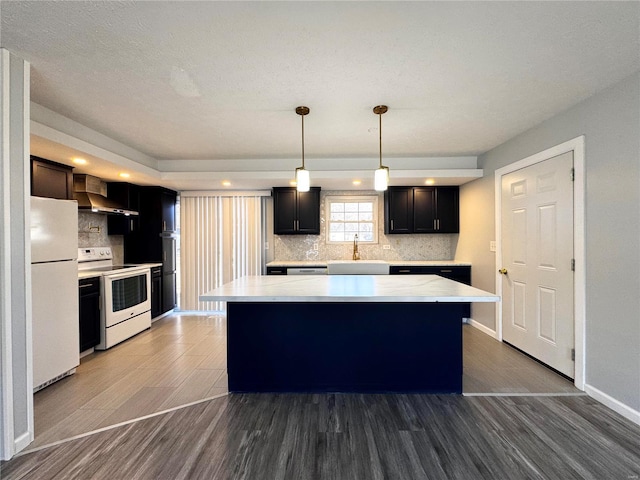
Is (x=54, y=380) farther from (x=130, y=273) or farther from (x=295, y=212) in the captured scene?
(x=295, y=212)

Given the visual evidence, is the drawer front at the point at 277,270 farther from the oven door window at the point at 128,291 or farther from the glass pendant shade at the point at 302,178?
the glass pendant shade at the point at 302,178

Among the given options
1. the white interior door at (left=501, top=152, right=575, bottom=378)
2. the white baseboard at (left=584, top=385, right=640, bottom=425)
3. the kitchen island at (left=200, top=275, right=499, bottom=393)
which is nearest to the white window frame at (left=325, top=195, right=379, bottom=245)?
the white interior door at (left=501, top=152, right=575, bottom=378)

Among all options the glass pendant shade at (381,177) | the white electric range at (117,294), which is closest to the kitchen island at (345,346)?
the glass pendant shade at (381,177)

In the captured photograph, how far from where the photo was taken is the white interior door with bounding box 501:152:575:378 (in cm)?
270

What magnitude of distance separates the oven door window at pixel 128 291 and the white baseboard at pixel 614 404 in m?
4.74

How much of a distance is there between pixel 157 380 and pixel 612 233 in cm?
390

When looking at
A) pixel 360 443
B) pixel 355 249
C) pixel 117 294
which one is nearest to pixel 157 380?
pixel 117 294

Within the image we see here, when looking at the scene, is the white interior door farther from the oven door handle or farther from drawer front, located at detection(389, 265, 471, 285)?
the oven door handle

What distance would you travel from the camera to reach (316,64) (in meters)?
1.96

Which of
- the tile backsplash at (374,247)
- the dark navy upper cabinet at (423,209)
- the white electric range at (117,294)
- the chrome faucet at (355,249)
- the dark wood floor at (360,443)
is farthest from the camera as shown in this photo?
the tile backsplash at (374,247)

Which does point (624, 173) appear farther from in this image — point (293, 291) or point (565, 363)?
point (293, 291)

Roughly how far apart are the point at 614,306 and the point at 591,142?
1286 millimetres

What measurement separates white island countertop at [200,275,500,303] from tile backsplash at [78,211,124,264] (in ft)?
8.99

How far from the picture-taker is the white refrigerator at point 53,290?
8.18ft
